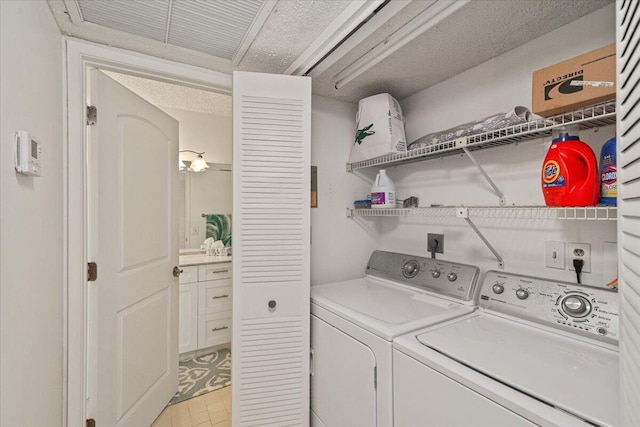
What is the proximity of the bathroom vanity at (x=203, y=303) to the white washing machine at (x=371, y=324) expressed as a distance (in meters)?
1.59

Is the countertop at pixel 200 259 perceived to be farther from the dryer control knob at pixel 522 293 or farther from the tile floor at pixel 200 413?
the dryer control knob at pixel 522 293

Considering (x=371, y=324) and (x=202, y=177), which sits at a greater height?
(x=202, y=177)

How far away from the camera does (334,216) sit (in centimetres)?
224

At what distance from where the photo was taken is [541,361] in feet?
3.14

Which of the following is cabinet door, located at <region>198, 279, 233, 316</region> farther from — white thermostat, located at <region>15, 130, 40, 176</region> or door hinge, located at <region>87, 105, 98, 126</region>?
white thermostat, located at <region>15, 130, 40, 176</region>

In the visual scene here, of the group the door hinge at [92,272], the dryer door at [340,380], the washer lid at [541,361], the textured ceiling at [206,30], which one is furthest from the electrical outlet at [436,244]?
the door hinge at [92,272]

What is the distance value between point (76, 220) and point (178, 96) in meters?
1.92

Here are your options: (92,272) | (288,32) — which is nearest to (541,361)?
(288,32)

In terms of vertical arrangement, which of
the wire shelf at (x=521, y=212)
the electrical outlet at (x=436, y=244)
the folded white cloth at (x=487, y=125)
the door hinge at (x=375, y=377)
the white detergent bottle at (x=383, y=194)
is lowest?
the door hinge at (x=375, y=377)

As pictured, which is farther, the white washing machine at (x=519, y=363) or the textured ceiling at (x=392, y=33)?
the textured ceiling at (x=392, y=33)

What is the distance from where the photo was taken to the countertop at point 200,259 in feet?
9.61

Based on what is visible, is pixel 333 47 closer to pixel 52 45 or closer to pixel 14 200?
pixel 52 45

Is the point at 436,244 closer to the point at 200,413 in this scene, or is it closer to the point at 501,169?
the point at 501,169

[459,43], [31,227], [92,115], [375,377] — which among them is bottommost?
[375,377]
